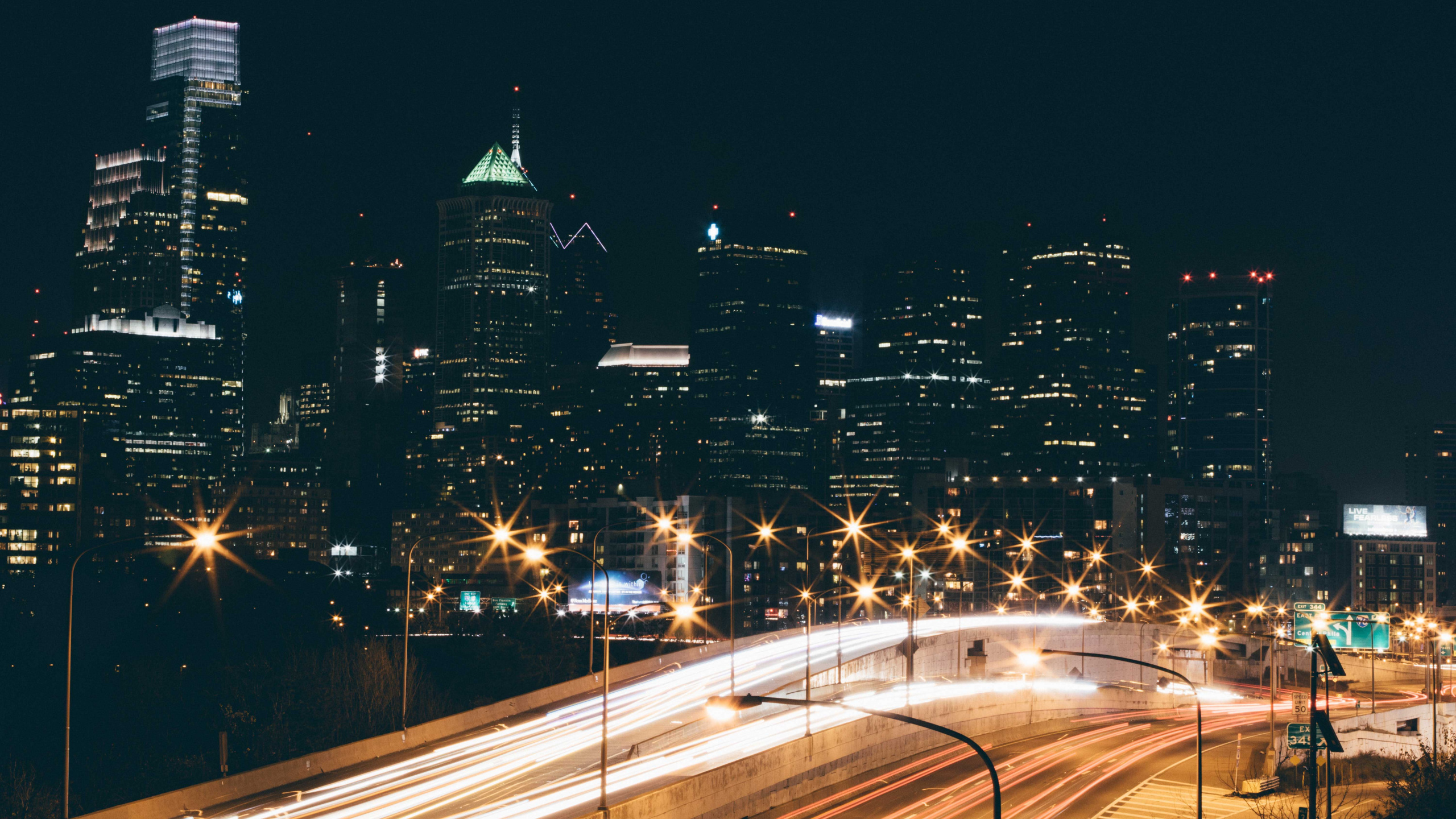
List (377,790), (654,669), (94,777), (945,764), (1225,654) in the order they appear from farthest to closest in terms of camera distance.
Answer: (1225,654) < (94,777) < (654,669) < (945,764) < (377,790)

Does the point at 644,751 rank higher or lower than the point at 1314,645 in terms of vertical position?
lower

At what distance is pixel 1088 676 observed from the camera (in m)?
134

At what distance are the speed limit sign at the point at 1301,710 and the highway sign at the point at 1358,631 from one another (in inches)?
793

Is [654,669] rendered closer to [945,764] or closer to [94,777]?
[945,764]

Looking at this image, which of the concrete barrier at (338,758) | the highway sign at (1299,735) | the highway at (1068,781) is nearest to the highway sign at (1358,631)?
the highway at (1068,781)

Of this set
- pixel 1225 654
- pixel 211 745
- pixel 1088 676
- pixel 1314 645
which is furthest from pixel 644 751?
pixel 1225 654

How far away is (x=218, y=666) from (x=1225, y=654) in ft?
319

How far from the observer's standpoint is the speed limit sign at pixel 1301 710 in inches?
2618

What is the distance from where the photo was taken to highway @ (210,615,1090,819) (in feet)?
167

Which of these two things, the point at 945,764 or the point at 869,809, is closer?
the point at 869,809

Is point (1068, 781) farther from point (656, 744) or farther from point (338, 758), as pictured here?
point (338, 758)

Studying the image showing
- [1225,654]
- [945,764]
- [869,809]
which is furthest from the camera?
[1225,654]

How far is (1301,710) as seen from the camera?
6694 centimetres

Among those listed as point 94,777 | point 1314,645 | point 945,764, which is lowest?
point 94,777
